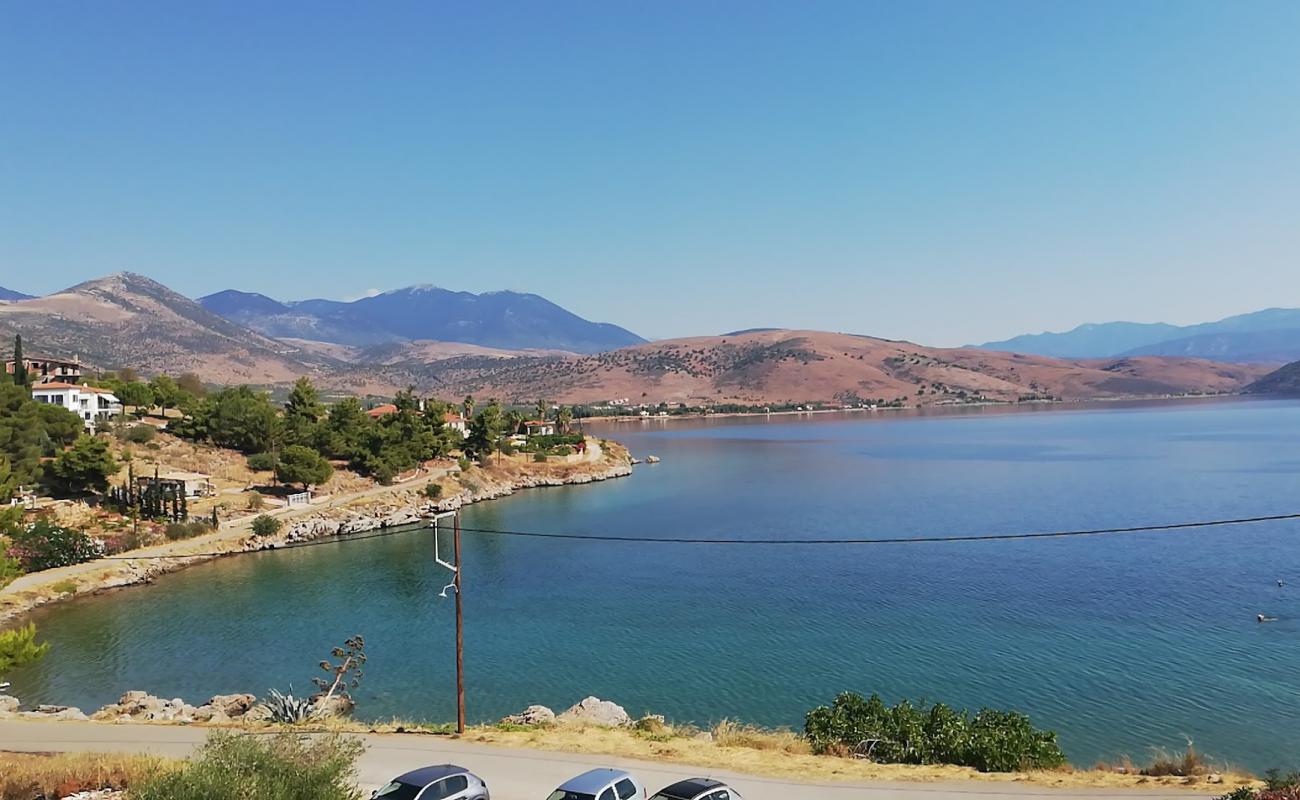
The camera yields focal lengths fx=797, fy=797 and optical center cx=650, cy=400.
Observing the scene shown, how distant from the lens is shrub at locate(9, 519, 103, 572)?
3944cm

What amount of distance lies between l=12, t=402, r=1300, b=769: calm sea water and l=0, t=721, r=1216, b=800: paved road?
5.78 meters

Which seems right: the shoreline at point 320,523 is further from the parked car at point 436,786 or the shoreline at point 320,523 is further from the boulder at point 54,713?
the parked car at point 436,786

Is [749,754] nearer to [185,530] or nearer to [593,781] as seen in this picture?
[593,781]

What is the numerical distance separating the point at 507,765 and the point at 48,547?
36960 millimetres

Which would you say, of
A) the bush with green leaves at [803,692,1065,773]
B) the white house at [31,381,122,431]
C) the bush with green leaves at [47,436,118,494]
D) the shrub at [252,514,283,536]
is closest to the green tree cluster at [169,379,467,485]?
the white house at [31,381,122,431]

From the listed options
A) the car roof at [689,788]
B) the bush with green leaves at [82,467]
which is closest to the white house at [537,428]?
the bush with green leaves at [82,467]

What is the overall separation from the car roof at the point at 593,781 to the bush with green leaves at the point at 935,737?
6955 mm

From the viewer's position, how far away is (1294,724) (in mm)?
20969

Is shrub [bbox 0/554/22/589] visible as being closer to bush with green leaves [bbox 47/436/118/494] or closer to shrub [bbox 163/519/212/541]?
shrub [bbox 163/519/212/541]

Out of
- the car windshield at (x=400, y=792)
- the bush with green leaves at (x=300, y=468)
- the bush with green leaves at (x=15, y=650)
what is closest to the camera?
the car windshield at (x=400, y=792)

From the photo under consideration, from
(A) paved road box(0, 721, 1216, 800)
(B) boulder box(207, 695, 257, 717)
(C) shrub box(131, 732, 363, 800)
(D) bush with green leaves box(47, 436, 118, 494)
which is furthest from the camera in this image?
(D) bush with green leaves box(47, 436, 118, 494)

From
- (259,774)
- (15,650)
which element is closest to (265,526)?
(15,650)

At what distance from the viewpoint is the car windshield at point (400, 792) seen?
1243 cm

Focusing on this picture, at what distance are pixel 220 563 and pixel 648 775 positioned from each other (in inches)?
1504
